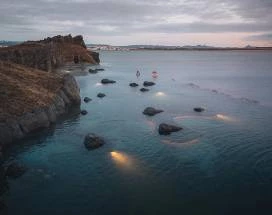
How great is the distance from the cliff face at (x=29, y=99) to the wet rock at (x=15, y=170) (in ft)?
34.9

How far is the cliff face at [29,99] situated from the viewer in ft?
194

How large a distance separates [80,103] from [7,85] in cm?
2323

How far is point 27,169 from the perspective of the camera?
4634cm

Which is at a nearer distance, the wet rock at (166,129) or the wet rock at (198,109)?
the wet rock at (166,129)

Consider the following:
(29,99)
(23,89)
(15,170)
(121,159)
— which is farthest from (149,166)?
(23,89)

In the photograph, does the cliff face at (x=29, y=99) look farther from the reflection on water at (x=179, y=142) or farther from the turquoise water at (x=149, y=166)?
the reflection on water at (x=179, y=142)

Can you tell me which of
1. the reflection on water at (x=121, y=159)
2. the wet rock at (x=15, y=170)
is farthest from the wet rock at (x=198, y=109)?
the wet rock at (x=15, y=170)

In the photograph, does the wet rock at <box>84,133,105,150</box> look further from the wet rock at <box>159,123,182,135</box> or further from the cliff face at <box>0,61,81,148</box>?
the cliff face at <box>0,61,81,148</box>

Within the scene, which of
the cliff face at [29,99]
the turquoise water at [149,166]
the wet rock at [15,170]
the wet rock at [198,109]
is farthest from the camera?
the wet rock at [198,109]

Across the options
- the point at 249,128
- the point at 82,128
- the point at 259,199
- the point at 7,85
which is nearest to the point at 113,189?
the point at 259,199

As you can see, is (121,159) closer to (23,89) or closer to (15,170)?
(15,170)

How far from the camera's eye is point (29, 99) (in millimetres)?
68875

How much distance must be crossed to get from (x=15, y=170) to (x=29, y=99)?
26.7 meters

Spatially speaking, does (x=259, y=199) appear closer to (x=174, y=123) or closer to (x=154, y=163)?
(x=154, y=163)
